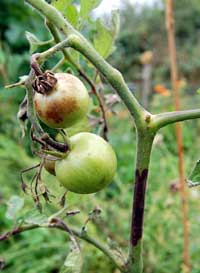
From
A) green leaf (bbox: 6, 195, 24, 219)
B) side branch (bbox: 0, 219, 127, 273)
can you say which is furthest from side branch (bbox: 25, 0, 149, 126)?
green leaf (bbox: 6, 195, 24, 219)

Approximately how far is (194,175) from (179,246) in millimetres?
1537

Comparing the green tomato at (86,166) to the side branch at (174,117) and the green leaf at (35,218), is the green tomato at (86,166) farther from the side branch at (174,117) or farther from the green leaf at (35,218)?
the green leaf at (35,218)

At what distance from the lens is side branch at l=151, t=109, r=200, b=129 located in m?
0.58

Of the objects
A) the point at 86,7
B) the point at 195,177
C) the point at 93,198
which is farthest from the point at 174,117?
the point at 93,198

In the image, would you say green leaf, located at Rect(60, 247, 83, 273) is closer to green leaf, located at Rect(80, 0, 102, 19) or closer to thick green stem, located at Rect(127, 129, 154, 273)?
thick green stem, located at Rect(127, 129, 154, 273)

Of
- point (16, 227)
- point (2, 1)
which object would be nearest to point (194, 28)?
point (2, 1)

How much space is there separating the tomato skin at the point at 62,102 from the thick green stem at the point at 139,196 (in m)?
0.09

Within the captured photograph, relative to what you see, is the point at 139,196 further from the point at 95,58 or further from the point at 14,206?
the point at 14,206

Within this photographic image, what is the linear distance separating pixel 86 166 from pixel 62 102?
7cm

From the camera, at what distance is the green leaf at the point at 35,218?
76 centimetres

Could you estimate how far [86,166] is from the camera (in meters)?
0.58

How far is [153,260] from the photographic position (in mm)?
2010

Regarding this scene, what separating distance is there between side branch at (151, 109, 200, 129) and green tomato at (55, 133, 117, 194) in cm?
6

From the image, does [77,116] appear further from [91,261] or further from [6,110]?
[6,110]
